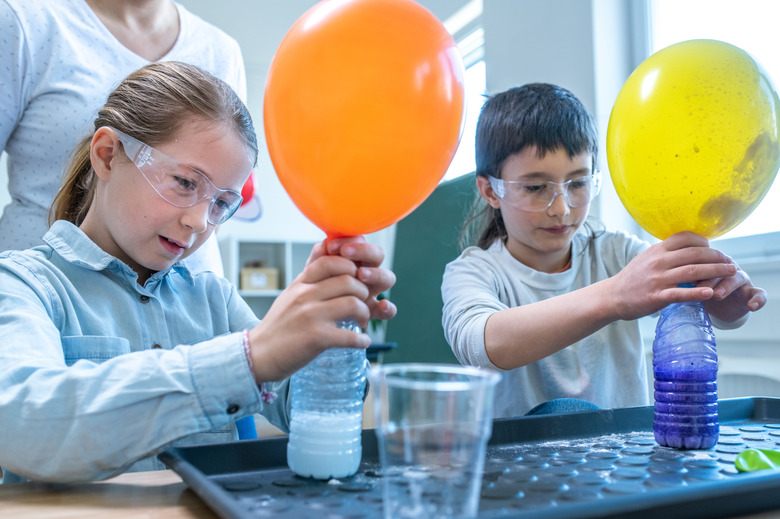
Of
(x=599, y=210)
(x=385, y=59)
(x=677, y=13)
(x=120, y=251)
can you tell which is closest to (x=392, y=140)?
(x=385, y=59)

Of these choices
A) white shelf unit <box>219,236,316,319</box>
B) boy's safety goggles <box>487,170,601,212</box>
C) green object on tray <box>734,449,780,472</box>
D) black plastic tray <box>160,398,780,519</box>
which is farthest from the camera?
white shelf unit <box>219,236,316,319</box>

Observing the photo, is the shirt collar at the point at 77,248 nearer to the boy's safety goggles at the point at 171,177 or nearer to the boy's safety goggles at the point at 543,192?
the boy's safety goggles at the point at 171,177

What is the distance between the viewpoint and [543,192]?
4.42 feet

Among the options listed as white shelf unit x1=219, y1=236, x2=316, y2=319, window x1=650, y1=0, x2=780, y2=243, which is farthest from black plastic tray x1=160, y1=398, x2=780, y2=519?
white shelf unit x1=219, y1=236, x2=316, y2=319

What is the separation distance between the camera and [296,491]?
63 centimetres

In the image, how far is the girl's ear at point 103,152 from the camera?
1.08 meters

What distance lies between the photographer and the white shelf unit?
505 cm

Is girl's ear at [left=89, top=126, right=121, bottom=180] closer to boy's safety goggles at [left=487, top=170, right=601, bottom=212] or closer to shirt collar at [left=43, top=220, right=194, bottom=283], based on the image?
shirt collar at [left=43, top=220, right=194, bottom=283]

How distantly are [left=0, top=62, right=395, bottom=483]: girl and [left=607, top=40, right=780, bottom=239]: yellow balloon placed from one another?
408 mm

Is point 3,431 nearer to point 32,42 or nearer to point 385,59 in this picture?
point 385,59

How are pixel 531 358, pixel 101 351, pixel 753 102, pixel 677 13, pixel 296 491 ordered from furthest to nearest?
pixel 677 13 → pixel 531 358 → pixel 101 351 → pixel 753 102 → pixel 296 491

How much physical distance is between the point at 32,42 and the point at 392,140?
1005mm

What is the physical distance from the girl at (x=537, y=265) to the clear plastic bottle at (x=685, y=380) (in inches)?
8.4

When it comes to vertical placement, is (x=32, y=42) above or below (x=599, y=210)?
above
